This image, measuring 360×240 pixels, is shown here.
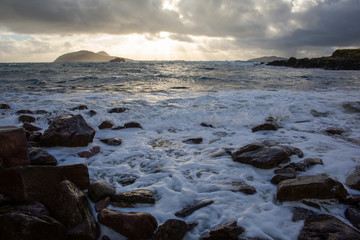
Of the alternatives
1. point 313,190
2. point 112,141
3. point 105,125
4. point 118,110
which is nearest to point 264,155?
point 313,190

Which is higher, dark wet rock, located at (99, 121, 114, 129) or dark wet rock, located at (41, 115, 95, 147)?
dark wet rock, located at (41, 115, 95, 147)

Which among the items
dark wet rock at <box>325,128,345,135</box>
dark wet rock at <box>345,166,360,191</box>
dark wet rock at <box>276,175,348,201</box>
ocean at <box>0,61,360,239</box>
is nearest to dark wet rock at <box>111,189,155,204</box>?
ocean at <box>0,61,360,239</box>

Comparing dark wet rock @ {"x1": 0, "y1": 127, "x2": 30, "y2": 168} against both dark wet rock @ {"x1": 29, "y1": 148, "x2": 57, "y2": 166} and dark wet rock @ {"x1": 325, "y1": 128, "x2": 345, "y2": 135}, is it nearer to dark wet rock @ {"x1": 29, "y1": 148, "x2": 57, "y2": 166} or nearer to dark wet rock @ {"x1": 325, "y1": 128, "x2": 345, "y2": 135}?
dark wet rock @ {"x1": 29, "y1": 148, "x2": 57, "y2": 166}

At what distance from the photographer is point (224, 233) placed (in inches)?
92.2

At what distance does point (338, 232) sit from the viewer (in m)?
2.25

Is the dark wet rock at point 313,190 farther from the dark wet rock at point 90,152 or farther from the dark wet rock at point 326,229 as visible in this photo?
the dark wet rock at point 90,152

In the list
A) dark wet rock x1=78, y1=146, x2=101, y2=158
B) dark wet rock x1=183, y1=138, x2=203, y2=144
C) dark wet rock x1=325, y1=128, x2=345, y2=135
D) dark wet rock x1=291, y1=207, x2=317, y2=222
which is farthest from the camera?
dark wet rock x1=325, y1=128, x2=345, y2=135

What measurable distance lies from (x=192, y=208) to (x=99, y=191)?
123 centimetres

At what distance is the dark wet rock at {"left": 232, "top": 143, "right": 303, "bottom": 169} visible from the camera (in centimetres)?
385

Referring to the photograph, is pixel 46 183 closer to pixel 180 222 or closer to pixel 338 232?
pixel 180 222

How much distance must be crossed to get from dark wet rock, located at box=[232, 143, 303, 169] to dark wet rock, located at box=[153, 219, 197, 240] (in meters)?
1.95

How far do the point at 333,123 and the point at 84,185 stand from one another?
7.01 meters

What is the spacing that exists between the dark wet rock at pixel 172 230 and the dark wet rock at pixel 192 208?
264 mm

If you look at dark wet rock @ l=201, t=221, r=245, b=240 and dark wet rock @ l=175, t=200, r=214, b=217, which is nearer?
dark wet rock @ l=201, t=221, r=245, b=240
